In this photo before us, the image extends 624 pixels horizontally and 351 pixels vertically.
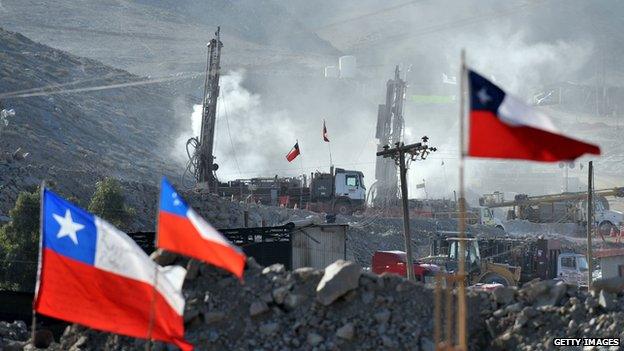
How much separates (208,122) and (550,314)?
108 ft

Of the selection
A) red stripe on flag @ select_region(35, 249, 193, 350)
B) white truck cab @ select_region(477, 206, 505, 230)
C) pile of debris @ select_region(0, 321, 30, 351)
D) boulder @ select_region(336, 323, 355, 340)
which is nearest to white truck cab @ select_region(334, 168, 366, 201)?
white truck cab @ select_region(477, 206, 505, 230)

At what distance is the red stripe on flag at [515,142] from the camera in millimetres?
10984

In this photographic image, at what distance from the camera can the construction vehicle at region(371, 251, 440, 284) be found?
32747 millimetres

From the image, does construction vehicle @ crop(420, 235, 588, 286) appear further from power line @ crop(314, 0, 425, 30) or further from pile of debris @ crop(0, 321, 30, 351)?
power line @ crop(314, 0, 425, 30)

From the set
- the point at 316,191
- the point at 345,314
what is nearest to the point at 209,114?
the point at 316,191

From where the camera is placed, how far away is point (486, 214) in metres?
61.7

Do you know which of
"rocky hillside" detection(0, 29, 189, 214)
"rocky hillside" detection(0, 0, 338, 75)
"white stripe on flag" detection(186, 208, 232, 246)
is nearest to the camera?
"white stripe on flag" detection(186, 208, 232, 246)

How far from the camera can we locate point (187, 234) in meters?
13.3

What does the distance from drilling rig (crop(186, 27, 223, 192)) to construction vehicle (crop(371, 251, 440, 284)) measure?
1489cm

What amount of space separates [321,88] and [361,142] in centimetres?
1980

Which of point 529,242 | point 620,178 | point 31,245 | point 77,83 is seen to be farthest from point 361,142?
Answer: point 31,245

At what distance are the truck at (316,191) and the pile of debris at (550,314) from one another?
35.9 meters

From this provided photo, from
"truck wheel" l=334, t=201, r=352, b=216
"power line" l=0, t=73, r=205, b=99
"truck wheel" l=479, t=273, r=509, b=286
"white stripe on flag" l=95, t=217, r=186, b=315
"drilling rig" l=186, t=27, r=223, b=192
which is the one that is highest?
"power line" l=0, t=73, r=205, b=99

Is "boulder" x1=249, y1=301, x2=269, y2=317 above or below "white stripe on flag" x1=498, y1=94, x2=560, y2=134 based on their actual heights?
below
